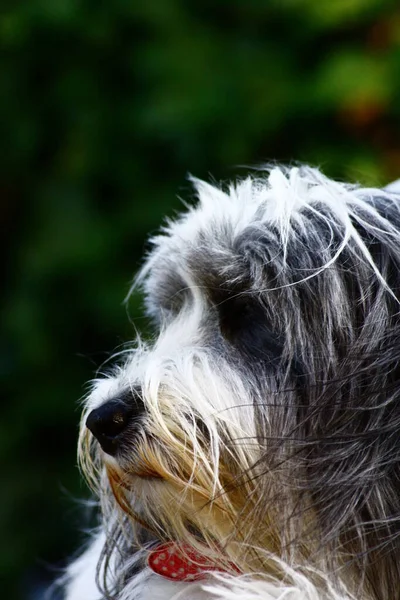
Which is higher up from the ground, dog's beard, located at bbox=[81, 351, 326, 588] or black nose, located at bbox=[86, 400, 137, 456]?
Result: black nose, located at bbox=[86, 400, 137, 456]

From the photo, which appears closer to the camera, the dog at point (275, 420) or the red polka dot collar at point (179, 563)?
the dog at point (275, 420)

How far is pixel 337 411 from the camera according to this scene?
206 cm

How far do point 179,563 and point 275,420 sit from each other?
410mm

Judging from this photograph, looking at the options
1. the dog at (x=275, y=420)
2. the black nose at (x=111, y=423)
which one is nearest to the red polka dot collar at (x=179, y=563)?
the dog at (x=275, y=420)

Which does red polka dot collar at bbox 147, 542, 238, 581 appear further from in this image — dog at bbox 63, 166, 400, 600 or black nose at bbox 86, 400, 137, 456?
black nose at bbox 86, 400, 137, 456

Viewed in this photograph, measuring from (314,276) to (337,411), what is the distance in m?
0.31

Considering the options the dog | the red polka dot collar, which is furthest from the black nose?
the red polka dot collar

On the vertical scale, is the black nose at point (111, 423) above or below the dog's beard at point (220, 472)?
above

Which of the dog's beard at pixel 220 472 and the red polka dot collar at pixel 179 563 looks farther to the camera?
the red polka dot collar at pixel 179 563

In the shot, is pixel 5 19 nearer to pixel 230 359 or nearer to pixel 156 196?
pixel 156 196

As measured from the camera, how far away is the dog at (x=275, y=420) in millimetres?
2035

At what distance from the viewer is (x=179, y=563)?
2.21 m

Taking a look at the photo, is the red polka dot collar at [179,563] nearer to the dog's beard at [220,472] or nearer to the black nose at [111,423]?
the dog's beard at [220,472]

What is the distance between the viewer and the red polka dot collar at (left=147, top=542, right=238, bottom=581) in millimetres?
2174
